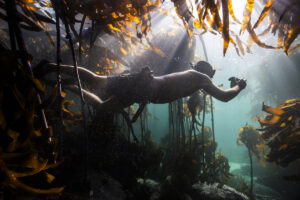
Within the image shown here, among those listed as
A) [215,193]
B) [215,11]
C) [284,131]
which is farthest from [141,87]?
[215,193]

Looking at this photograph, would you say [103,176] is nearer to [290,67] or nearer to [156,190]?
[156,190]

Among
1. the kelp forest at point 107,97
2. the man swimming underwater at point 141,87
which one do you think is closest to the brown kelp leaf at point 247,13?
the kelp forest at point 107,97

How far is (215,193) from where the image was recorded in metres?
4.54

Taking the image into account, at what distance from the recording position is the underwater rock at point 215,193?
4406mm

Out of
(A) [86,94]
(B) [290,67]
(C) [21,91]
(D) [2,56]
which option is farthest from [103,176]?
(B) [290,67]

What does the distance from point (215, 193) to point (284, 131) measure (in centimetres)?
270

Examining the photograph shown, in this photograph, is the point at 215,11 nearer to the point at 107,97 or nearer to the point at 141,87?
the point at 141,87

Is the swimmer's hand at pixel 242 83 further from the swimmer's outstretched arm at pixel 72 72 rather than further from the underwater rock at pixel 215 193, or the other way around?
the underwater rock at pixel 215 193

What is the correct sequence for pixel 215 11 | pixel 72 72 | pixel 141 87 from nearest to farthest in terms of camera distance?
pixel 215 11
pixel 72 72
pixel 141 87

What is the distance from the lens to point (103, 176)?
332 cm

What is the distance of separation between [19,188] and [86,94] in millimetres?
1739

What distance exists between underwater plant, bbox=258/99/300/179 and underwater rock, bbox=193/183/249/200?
1.77 metres

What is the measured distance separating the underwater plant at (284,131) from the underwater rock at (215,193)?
5.80 feet

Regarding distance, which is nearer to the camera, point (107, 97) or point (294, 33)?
point (294, 33)
